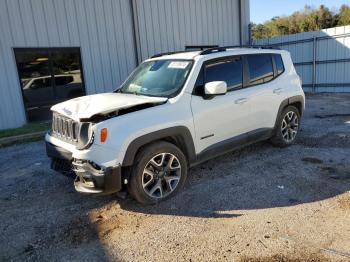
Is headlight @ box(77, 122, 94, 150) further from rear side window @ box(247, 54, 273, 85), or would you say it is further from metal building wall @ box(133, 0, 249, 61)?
metal building wall @ box(133, 0, 249, 61)

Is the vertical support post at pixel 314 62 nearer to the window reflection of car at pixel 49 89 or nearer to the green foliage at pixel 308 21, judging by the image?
the window reflection of car at pixel 49 89

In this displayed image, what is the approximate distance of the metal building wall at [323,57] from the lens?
45.3ft

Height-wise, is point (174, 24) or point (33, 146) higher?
point (174, 24)

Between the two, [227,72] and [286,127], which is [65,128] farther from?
[286,127]

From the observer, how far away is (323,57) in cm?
1450

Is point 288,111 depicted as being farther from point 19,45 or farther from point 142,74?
point 19,45

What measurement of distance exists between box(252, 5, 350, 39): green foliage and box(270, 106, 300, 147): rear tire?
2595 cm

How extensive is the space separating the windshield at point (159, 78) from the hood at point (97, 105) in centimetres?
24

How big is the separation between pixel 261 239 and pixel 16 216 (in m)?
2.94

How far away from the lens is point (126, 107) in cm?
388

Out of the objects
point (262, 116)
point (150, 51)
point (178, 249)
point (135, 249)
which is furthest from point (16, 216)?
point (150, 51)

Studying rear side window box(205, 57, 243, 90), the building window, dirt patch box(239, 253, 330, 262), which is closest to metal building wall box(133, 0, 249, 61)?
the building window

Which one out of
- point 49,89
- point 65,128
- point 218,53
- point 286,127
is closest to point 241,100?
point 218,53

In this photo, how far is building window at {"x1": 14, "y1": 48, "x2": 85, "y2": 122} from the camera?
9758 mm
